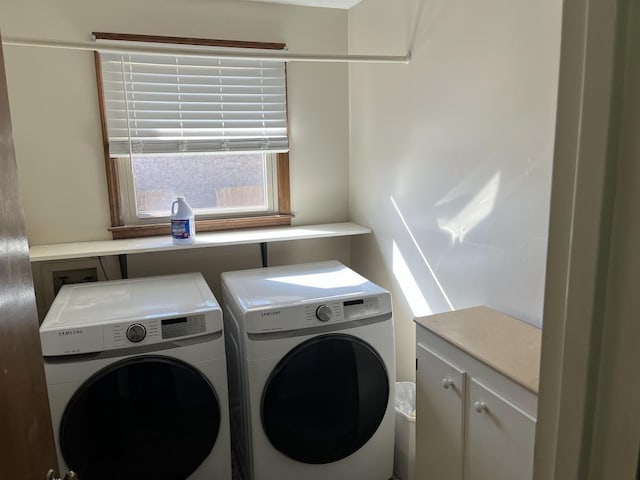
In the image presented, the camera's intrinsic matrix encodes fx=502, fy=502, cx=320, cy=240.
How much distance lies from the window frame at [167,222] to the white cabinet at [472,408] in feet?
4.46

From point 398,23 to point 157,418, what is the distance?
2038 mm

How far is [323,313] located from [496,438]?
81 centimetres

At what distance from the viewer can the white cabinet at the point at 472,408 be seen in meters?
1.42

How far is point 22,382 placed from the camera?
897mm

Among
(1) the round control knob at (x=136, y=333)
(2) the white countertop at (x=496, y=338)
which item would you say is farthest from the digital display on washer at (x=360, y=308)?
(1) the round control knob at (x=136, y=333)

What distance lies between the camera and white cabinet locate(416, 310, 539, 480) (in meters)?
1.42

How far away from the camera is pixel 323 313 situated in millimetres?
2053

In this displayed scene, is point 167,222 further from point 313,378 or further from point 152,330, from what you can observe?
point 313,378

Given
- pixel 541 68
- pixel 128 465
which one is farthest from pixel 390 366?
pixel 541 68

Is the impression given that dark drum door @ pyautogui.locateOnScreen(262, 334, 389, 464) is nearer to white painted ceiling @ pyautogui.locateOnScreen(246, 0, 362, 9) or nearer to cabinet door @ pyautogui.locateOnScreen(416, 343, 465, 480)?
cabinet door @ pyautogui.locateOnScreen(416, 343, 465, 480)

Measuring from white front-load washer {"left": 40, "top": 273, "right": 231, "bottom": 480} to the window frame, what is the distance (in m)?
0.62

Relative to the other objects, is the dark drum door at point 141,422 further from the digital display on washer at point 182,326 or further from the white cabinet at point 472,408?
the white cabinet at point 472,408

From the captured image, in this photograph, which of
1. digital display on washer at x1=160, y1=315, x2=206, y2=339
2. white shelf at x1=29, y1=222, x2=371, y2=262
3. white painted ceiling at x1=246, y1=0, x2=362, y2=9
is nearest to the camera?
digital display on washer at x1=160, y1=315, x2=206, y2=339

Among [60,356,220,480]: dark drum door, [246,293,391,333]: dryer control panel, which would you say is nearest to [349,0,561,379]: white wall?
[246,293,391,333]: dryer control panel
